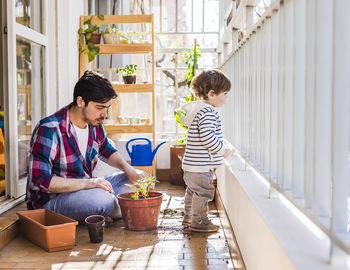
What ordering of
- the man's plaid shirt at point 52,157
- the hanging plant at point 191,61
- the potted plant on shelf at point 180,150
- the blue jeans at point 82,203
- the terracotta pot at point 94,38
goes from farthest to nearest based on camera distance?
the hanging plant at point 191,61 < the potted plant on shelf at point 180,150 < the terracotta pot at point 94,38 < the blue jeans at point 82,203 < the man's plaid shirt at point 52,157

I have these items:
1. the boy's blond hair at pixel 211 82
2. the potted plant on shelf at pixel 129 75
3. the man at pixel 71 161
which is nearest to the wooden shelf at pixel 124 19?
the potted plant on shelf at pixel 129 75

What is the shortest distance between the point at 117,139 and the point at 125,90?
84cm

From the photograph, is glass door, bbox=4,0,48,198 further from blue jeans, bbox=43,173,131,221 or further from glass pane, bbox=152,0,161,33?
glass pane, bbox=152,0,161,33

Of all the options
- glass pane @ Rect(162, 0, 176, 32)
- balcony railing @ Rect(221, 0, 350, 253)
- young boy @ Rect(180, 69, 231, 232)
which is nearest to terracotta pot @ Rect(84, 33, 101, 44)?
glass pane @ Rect(162, 0, 176, 32)

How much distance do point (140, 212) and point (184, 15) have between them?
10.3 feet

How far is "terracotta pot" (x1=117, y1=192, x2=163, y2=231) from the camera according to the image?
8.64 ft

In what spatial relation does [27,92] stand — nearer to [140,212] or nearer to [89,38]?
[89,38]

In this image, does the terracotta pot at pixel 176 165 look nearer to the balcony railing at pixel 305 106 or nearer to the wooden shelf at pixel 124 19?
the wooden shelf at pixel 124 19

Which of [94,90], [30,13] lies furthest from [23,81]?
[94,90]

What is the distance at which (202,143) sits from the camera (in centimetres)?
260

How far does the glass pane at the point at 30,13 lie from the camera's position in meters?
3.09

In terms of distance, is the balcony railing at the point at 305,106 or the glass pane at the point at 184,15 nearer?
the balcony railing at the point at 305,106

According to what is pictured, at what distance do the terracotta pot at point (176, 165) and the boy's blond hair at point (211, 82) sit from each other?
1.85m

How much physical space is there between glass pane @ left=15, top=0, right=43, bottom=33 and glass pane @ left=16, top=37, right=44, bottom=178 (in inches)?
5.8
